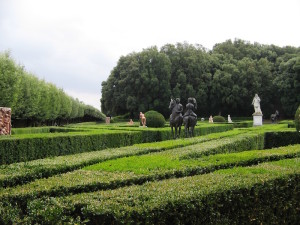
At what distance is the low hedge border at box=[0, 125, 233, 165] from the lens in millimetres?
10453

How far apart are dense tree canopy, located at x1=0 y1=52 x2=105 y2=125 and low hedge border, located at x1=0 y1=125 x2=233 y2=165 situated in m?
11.4

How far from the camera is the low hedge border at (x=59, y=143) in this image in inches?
412

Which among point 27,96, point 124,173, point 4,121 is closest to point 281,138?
point 4,121

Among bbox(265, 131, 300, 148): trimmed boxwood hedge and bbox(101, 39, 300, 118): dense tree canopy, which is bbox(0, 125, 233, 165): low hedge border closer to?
bbox(265, 131, 300, 148): trimmed boxwood hedge

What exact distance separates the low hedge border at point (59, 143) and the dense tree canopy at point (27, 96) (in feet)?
37.4

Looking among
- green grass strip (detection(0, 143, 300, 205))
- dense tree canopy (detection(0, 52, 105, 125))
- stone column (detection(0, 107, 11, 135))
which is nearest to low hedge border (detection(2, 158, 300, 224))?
green grass strip (detection(0, 143, 300, 205))

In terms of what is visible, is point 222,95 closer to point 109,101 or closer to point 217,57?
point 217,57

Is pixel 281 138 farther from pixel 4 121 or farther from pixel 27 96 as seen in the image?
pixel 27 96

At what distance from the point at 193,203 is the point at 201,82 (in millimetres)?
45103

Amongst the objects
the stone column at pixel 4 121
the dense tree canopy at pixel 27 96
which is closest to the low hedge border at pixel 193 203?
the stone column at pixel 4 121

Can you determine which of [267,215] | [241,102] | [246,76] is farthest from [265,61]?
[267,215]

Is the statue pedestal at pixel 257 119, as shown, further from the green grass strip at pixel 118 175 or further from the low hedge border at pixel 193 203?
the low hedge border at pixel 193 203

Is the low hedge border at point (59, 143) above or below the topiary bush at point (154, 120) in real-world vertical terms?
below

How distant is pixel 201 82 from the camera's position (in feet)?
160
